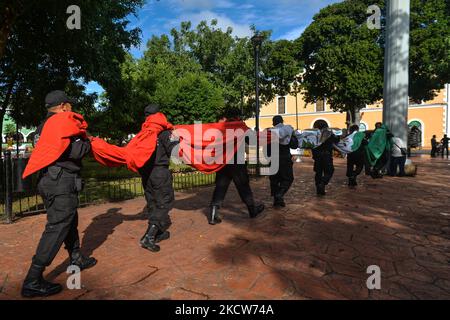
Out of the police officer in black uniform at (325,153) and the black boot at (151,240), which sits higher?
the police officer in black uniform at (325,153)

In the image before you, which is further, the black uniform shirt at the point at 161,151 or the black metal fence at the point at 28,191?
the black metal fence at the point at 28,191

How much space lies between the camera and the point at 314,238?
16.1 feet

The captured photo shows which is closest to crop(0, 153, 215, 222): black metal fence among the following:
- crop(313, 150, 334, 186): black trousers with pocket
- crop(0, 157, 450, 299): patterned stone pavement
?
crop(0, 157, 450, 299): patterned stone pavement

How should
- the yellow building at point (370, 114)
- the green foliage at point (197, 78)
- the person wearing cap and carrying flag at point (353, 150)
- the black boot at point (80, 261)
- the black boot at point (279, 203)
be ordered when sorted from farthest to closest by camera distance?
the yellow building at point (370, 114), the green foliage at point (197, 78), the person wearing cap and carrying flag at point (353, 150), the black boot at point (279, 203), the black boot at point (80, 261)

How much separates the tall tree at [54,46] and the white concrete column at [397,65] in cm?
921

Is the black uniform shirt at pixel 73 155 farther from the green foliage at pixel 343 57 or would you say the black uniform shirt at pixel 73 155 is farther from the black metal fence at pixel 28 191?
the green foliage at pixel 343 57

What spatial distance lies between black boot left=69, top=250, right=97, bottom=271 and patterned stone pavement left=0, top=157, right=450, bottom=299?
14 cm

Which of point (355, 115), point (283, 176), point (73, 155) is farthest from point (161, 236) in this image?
point (355, 115)

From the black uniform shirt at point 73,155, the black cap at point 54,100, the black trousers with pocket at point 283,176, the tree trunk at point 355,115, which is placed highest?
the tree trunk at point 355,115

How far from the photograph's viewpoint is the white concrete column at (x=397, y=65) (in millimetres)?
11938

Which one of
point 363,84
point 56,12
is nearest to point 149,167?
point 56,12

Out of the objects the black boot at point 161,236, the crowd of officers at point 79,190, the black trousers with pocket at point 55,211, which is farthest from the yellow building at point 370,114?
the black trousers with pocket at point 55,211
